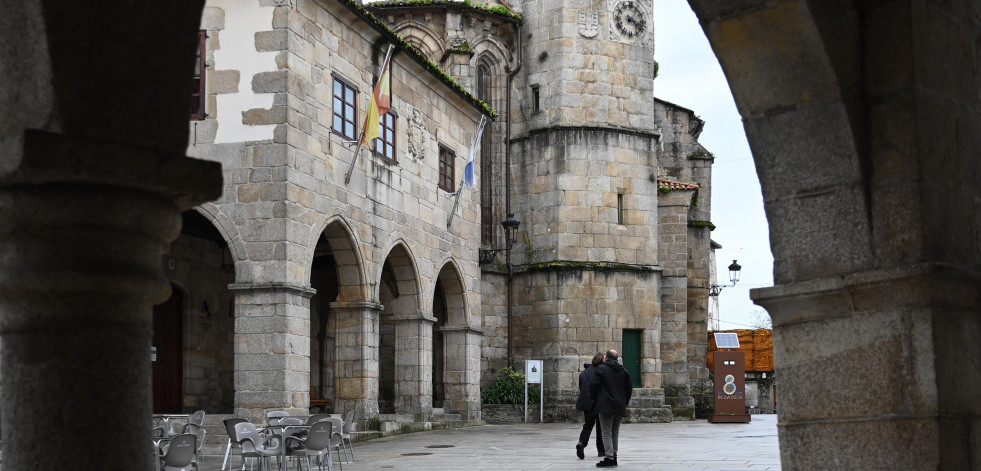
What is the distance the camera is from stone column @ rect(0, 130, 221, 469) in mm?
2891

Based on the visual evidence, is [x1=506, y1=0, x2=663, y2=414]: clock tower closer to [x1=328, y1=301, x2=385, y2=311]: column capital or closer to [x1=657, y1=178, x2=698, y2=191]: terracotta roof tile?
[x1=657, y1=178, x2=698, y2=191]: terracotta roof tile

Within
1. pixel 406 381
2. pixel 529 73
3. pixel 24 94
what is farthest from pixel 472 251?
pixel 24 94

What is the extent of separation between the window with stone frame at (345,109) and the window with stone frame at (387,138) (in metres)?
0.57

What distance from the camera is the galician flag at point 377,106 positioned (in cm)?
1659

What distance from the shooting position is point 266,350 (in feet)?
49.6

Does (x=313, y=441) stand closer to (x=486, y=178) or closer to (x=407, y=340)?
(x=407, y=340)

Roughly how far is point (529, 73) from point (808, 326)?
20849mm

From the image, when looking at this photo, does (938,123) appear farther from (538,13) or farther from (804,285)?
(538,13)

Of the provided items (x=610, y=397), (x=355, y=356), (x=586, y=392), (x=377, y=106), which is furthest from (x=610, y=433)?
(x=377, y=106)

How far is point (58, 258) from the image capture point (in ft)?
9.74

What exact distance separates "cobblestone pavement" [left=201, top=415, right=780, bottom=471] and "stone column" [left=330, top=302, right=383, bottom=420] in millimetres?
641

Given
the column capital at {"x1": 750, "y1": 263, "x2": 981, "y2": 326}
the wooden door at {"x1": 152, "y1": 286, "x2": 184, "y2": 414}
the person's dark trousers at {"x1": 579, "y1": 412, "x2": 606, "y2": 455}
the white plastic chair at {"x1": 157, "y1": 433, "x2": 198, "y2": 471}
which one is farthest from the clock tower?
the column capital at {"x1": 750, "y1": 263, "x2": 981, "y2": 326}

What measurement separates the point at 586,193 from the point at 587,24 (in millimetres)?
3540

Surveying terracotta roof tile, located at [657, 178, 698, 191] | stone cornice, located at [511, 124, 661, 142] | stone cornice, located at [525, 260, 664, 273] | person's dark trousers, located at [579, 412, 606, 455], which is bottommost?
person's dark trousers, located at [579, 412, 606, 455]
